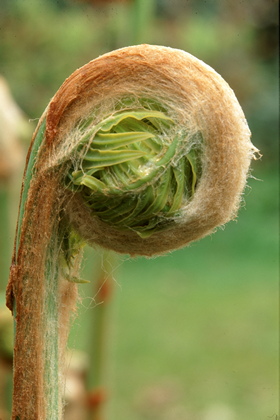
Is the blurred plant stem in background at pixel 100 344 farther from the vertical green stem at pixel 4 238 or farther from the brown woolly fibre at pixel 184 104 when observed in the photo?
the brown woolly fibre at pixel 184 104

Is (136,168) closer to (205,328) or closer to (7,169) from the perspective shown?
(7,169)

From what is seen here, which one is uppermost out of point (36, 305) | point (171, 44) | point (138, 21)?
point (171, 44)

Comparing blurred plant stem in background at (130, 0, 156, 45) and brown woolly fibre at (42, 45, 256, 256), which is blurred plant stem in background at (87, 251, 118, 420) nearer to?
blurred plant stem in background at (130, 0, 156, 45)

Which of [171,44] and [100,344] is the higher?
[171,44]

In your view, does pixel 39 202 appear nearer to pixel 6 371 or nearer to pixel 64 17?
pixel 6 371

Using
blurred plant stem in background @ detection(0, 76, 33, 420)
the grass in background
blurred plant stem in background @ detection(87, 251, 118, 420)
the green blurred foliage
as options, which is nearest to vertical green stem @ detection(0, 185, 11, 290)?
blurred plant stem in background @ detection(0, 76, 33, 420)

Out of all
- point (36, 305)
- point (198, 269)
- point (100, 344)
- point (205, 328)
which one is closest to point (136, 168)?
point (36, 305)

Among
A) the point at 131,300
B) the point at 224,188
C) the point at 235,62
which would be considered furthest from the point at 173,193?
the point at 235,62
